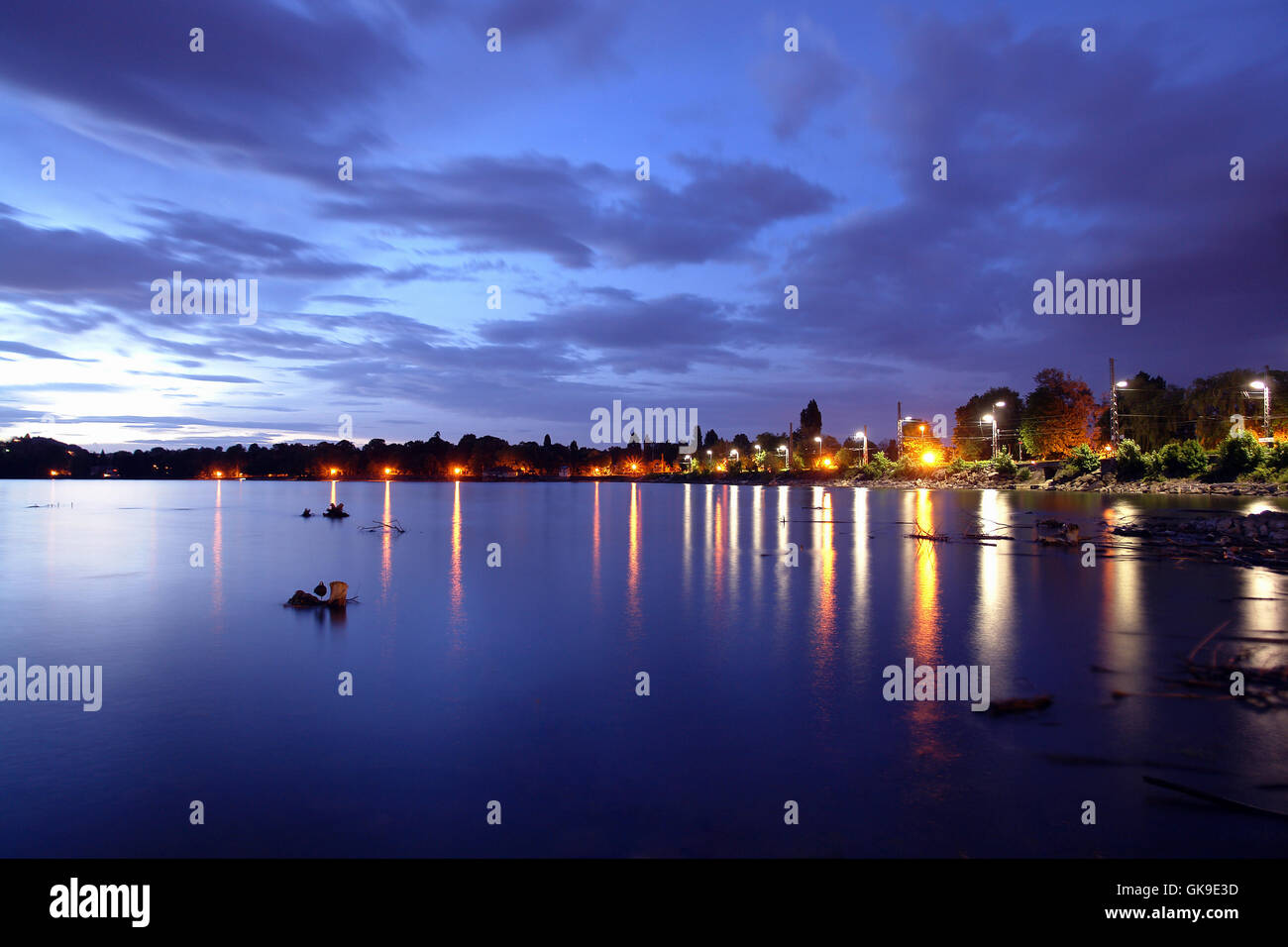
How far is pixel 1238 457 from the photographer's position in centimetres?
6378

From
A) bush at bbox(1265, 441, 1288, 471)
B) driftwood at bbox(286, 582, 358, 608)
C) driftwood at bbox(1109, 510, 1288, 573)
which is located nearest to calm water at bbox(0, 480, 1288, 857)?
driftwood at bbox(286, 582, 358, 608)

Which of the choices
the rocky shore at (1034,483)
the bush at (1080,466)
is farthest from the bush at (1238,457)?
the bush at (1080,466)

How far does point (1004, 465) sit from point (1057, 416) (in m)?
24.2

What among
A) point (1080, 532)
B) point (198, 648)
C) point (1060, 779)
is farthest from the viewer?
point (1080, 532)

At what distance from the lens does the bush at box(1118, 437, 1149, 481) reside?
7375 centimetres

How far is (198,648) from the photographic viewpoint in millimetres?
12977

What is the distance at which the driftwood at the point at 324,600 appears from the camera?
1677 centimetres

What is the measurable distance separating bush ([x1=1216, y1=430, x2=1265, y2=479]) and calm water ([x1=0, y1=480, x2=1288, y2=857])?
58.1 meters

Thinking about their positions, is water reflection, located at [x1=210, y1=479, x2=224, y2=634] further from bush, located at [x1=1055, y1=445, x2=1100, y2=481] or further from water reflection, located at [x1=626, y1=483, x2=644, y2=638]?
bush, located at [x1=1055, y1=445, x2=1100, y2=481]

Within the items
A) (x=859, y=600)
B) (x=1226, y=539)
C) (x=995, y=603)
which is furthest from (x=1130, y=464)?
(x=859, y=600)
